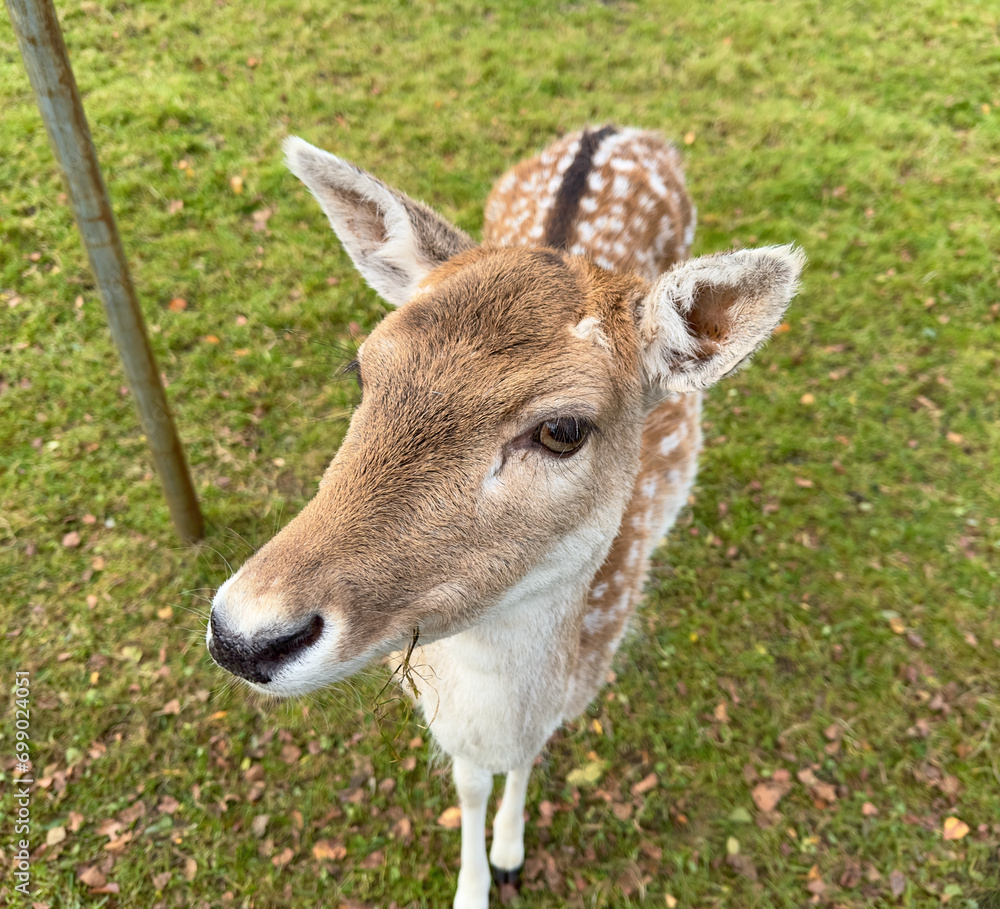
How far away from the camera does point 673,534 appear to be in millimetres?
4352

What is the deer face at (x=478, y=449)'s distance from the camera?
4.47ft

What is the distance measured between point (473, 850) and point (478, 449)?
231 centimetres

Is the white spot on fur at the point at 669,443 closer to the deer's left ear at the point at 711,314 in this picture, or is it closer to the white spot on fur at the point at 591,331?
the deer's left ear at the point at 711,314

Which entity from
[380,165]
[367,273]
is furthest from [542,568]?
[380,165]

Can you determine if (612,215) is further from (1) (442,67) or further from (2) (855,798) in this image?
(1) (442,67)

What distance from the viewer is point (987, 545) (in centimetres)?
436

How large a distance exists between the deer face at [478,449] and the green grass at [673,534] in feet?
2.07

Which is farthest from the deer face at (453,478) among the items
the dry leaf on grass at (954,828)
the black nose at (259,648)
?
the dry leaf on grass at (954,828)

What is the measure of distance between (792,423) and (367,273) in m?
3.74

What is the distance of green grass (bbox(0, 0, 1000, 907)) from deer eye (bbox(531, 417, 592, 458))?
91 centimetres

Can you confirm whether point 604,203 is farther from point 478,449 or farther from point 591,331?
point 478,449

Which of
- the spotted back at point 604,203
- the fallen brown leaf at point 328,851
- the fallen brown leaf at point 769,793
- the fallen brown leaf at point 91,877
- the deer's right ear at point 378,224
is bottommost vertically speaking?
the fallen brown leaf at point 769,793

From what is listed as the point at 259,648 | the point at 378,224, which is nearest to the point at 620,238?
the point at 378,224

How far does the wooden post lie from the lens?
214 centimetres
